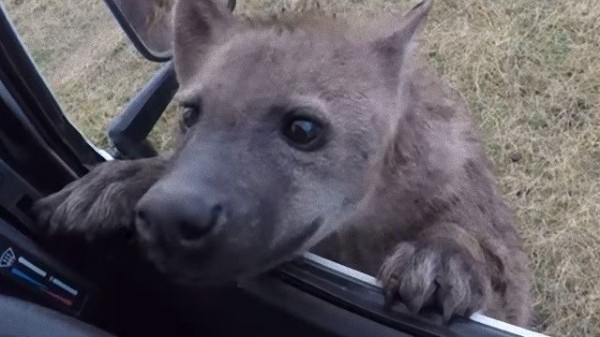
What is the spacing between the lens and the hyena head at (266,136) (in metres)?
1.72

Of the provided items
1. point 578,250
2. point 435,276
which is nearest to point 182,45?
point 435,276

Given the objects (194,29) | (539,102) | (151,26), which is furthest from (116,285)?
(539,102)

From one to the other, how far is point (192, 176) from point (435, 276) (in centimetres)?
48

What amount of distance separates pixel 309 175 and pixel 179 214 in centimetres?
33

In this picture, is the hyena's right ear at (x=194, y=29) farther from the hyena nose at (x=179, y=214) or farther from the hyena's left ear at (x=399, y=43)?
the hyena nose at (x=179, y=214)

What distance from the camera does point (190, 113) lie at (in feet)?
6.47

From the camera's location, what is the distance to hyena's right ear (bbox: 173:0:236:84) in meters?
2.11

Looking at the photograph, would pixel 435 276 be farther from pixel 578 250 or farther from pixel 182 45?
pixel 578 250

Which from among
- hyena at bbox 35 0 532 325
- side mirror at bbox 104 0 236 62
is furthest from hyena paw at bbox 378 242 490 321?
side mirror at bbox 104 0 236 62

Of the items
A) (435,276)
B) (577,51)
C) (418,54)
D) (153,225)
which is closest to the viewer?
(153,225)

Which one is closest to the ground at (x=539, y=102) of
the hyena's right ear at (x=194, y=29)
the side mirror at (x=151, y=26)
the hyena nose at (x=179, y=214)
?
the side mirror at (x=151, y=26)

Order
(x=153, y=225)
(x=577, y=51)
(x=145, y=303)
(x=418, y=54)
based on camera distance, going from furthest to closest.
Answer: (x=577, y=51) → (x=418, y=54) → (x=145, y=303) → (x=153, y=225)

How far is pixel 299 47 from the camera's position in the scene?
1999mm

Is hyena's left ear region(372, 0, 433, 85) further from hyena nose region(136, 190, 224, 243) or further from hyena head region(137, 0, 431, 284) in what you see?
hyena nose region(136, 190, 224, 243)
